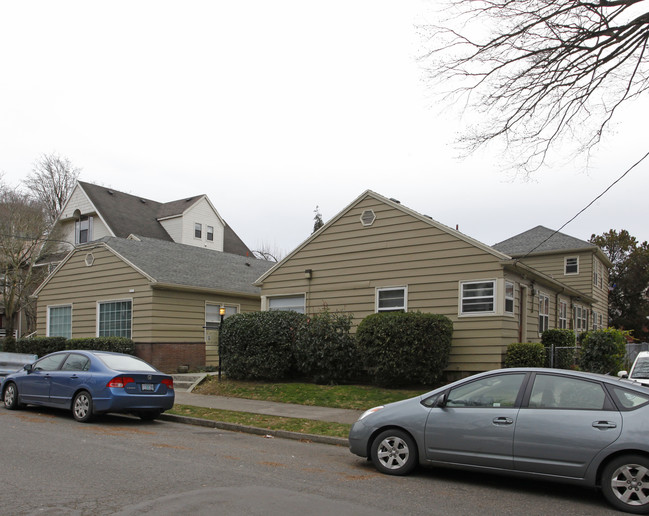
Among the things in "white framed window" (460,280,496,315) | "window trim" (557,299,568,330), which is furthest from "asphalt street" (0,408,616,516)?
"window trim" (557,299,568,330)

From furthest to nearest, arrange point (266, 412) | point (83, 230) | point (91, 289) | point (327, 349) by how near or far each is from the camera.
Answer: point (83, 230), point (91, 289), point (327, 349), point (266, 412)

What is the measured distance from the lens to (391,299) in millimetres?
16641

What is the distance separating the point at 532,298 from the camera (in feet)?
57.3

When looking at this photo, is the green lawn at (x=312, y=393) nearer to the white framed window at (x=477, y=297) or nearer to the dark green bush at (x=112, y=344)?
the white framed window at (x=477, y=297)

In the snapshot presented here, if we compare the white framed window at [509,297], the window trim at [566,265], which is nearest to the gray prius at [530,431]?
the white framed window at [509,297]

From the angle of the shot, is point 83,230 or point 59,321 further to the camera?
point 83,230

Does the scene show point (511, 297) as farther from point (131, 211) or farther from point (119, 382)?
point (131, 211)

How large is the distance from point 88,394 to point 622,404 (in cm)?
895

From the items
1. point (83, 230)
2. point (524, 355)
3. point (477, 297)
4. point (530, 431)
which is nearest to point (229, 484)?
point (530, 431)

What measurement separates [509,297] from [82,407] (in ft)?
34.2

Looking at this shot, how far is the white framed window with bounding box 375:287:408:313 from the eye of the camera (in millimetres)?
16375

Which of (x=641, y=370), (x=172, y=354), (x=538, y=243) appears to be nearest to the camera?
(x=641, y=370)

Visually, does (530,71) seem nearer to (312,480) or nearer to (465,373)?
(465,373)

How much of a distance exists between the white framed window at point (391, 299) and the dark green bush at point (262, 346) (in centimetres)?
221
